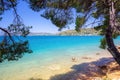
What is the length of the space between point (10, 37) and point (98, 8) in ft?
14.4

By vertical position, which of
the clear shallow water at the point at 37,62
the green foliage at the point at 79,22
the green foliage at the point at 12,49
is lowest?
the clear shallow water at the point at 37,62

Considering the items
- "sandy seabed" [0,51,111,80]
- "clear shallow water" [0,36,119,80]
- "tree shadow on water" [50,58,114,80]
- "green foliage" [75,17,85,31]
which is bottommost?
"clear shallow water" [0,36,119,80]

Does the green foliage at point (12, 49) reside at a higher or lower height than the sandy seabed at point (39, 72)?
higher

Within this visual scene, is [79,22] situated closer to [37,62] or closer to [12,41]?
[12,41]

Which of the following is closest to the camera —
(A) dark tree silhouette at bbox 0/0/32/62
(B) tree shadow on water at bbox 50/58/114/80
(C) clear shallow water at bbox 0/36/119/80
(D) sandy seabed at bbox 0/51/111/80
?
(A) dark tree silhouette at bbox 0/0/32/62

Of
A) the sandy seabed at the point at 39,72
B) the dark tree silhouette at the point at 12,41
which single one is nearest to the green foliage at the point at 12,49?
the dark tree silhouette at the point at 12,41

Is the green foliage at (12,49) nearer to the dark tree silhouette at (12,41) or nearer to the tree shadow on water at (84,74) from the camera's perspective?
the dark tree silhouette at (12,41)

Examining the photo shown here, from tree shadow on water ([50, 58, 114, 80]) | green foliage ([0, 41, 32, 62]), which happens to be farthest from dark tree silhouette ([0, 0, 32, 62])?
tree shadow on water ([50, 58, 114, 80])

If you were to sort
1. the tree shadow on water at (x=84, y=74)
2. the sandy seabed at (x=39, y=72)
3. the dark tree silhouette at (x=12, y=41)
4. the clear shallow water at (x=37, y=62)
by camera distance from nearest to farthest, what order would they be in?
the dark tree silhouette at (x=12, y=41) → the tree shadow on water at (x=84, y=74) → the sandy seabed at (x=39, y=72) → the clear shallow water at (x=37, y=62)

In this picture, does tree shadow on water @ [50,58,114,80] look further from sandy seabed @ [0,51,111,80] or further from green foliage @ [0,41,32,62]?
green foliage @ [0,41,32,62]

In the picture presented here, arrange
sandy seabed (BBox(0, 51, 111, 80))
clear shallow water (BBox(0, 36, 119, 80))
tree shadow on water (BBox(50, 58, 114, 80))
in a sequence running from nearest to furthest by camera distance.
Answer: tree shadow on water (BBox(50, 58, 114, 80)) < sandy seabed (BBox(0, 51, 111, 80)) < clear shallow water (BBox(0, 36, 119, 80))

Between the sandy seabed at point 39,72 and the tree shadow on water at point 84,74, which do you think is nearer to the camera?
the tree shadow on water at point 84,74

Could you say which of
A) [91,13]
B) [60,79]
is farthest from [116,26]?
[60,79]

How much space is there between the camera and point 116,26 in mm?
9266
